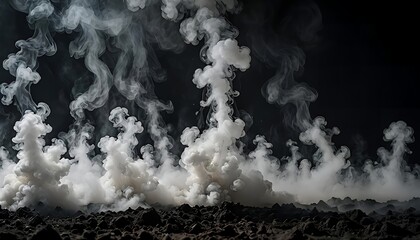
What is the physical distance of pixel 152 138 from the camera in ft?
112

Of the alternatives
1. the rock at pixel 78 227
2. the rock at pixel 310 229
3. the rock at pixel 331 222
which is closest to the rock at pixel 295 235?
the rock at pixel 310 229

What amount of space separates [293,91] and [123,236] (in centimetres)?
1792

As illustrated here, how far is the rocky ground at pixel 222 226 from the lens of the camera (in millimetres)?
15695

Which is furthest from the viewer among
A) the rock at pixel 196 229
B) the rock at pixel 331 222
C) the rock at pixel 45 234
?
the rock at pixel 196 229

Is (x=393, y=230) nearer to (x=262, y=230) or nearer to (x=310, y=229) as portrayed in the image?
(x=310, y=229)

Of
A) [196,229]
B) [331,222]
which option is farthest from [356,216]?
[196,229]

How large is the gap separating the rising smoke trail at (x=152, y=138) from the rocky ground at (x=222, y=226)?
5926 mm

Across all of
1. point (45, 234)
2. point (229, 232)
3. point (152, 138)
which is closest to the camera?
point (45, 234)

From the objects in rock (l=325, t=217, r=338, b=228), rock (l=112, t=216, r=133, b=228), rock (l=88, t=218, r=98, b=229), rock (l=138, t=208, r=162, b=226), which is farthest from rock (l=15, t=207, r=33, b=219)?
rock (l=325, t=217, r=338, b=228)

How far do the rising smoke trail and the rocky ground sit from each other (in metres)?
5.93

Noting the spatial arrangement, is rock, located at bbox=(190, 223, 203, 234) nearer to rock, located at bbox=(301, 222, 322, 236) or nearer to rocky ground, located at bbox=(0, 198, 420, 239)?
rocky ground, located at bbox=(0, 198, 420, 239)

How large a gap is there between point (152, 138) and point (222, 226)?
52.3 ft

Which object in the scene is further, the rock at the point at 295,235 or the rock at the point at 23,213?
the rock at the point at 23,213

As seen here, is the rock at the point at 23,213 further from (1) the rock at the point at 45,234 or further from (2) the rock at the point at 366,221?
(2) the rock at the point at 366,221
